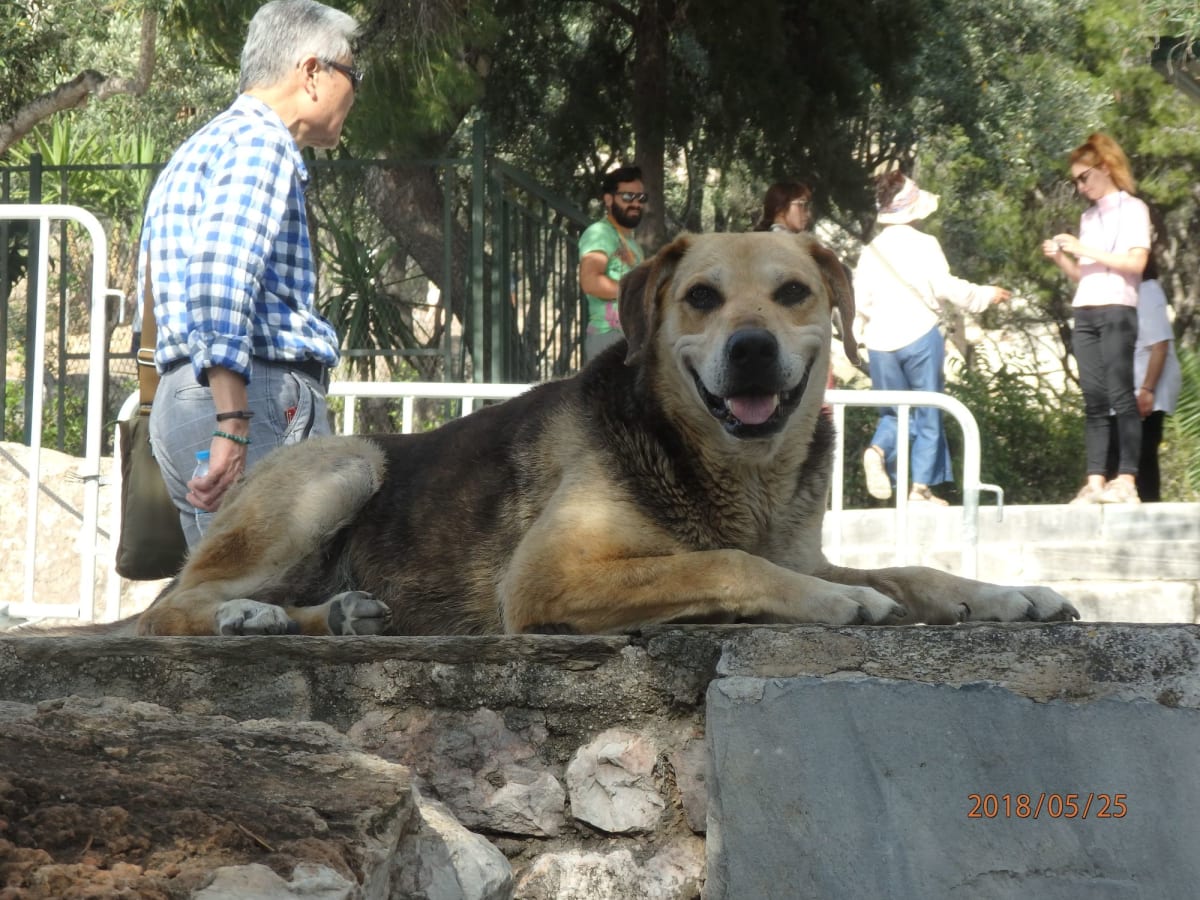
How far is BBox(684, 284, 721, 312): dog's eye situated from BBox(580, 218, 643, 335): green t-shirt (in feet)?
12.3

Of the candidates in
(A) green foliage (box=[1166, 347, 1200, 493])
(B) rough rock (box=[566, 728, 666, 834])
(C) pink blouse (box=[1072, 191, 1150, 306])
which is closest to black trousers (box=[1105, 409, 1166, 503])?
(C) pink blouse (box=[1072, 191, 1150, 306])

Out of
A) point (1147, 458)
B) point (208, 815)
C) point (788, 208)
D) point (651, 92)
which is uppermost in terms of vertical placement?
point (651, 92)

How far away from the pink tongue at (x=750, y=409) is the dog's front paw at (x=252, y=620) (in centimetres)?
128

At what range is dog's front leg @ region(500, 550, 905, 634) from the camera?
3.18 metres

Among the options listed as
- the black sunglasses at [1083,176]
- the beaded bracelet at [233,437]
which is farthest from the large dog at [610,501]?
the black sunglasses at [1083,176]

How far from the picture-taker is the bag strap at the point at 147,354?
4.46 metres

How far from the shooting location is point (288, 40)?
4.26 metres

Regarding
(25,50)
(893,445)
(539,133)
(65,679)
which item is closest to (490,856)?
(65,679)

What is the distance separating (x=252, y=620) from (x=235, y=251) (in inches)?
42.5

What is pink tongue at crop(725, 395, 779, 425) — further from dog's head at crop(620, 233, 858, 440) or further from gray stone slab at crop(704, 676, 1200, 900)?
gray stone slab at crop(704, 676, 1200, 900)

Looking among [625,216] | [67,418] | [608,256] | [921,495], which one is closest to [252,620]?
[608,256]

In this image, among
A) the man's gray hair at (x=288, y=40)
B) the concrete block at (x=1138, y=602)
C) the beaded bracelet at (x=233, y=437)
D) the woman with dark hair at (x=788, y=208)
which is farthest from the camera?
the woman with dark hair at (x=788, y=208)

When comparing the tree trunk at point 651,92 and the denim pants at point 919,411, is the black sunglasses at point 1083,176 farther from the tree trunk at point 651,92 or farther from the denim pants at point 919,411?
the tree trunk at point 651,92

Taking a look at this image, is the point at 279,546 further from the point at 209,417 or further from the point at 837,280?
the point at 837,280
